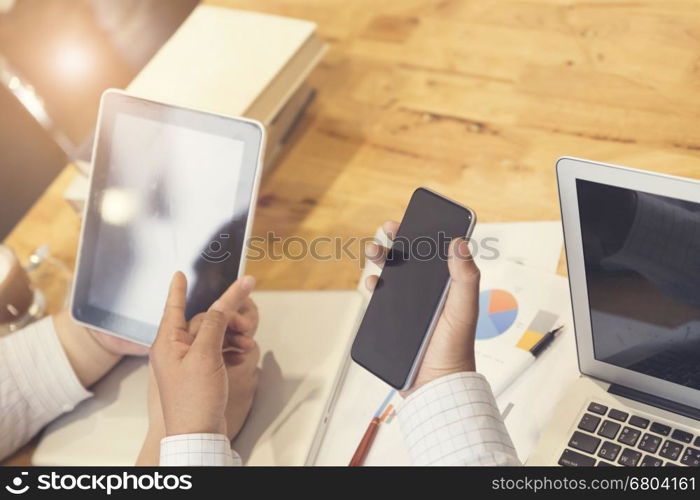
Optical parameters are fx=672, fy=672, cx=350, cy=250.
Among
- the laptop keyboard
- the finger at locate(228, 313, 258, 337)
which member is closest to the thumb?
the laptop keyboard

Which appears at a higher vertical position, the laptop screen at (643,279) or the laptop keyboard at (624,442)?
the laptop screen at (643,279)

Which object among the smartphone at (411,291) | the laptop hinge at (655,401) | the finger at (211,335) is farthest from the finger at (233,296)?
the laptop hinge at (655,401)

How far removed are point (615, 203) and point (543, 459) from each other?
0.71ft

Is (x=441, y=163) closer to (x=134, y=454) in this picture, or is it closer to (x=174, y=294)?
(x=174, y=294)

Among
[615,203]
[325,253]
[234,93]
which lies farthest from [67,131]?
[615,203]

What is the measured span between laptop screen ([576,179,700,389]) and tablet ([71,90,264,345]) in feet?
1.00

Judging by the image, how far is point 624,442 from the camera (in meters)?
0.52

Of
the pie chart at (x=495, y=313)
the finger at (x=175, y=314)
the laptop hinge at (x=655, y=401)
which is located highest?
the finger at (x=175, y=314)

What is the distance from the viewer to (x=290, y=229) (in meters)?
0.79

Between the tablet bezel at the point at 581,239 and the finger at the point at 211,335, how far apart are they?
292 mm

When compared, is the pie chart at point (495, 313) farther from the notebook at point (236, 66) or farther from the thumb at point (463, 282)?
the notebook at point (236, 66)

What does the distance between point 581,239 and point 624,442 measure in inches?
6.5

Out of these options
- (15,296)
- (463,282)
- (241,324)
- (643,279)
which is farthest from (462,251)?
(15,296)

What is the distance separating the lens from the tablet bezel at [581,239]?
426mm
